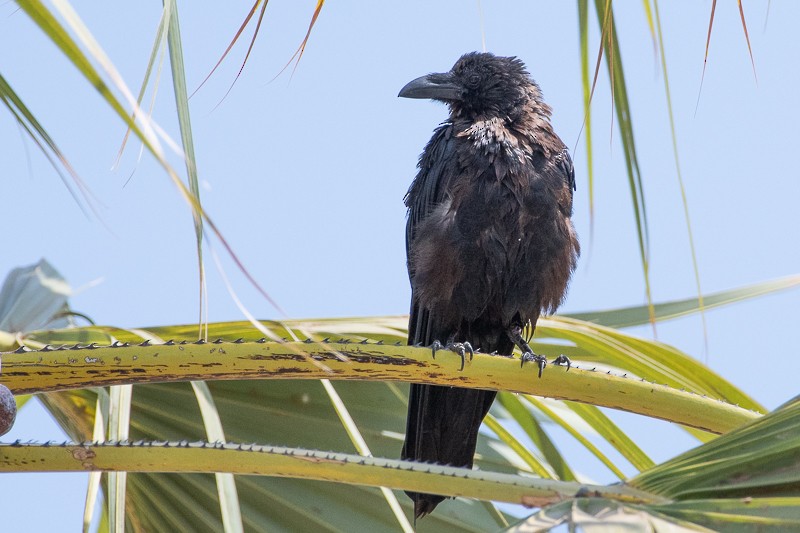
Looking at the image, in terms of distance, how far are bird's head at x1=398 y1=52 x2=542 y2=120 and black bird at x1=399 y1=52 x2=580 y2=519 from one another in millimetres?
240

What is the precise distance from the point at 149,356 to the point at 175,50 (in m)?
0.93

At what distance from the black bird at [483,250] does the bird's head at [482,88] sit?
0.79 feet

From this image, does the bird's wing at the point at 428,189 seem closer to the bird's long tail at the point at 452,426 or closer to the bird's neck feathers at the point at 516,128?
the bird's neck feathers at the point at 516,128

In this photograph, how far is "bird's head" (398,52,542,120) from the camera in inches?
168

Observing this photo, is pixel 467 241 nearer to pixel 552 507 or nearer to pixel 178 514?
pixel 178 514

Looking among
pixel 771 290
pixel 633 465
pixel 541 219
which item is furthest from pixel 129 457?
pixel 541 219

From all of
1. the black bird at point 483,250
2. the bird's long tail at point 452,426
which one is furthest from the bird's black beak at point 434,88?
the bird's long tail at point 452,426

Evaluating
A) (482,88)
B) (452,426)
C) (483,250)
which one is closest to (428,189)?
(483,250)

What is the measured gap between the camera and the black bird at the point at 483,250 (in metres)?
3.67

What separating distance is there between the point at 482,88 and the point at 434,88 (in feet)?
0.79

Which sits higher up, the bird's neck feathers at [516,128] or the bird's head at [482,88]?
the bird's head at [482,88]

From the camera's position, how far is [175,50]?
4.24 feet

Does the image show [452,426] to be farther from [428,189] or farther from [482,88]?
[482,88]

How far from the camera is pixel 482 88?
4383 millimetres
